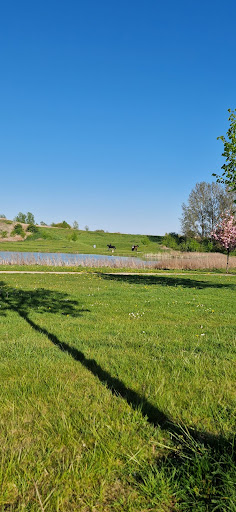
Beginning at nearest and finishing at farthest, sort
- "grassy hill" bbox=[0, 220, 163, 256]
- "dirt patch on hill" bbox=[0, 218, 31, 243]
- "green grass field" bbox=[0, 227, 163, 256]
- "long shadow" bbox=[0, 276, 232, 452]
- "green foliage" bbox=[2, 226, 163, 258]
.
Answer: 1. "long shadow" bbox=[0, 276, 232, 452]
2. "green grass field" bbox=[0, 227, 163, 256]
3. "grassy hill" bbox=[0, 220, 163, 256]
4. "green foliage" bbox=[2, 226, 163, 258]
5. "dirt patch on hill" bbox=[0, 218, 31, 243]

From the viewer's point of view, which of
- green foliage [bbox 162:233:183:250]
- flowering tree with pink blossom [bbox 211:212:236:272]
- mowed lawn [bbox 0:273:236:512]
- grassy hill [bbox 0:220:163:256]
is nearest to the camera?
mowed lawn [bbox 0:273:236:512]

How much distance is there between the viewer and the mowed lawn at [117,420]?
2.36 m

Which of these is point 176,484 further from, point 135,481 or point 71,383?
point 71,383

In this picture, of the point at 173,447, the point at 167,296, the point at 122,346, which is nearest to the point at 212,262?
the point at 167,296

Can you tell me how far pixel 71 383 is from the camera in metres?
4.14

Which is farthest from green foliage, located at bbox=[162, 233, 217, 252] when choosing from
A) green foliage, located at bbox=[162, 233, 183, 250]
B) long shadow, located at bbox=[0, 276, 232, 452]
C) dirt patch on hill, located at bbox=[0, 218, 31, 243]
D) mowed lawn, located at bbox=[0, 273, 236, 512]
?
mowed lawn, located at bbox=[0, 273, 236, 512]

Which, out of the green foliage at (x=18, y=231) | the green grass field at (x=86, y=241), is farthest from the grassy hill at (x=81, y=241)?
the green foliage at (x=18, y=231)

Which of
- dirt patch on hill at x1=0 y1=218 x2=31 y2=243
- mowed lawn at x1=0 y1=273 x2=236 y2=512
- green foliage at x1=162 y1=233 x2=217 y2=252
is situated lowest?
mowed lawn at x1=0 y1=273 x2=236 y2=512

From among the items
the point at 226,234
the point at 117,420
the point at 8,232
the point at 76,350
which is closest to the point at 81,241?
the point at 8,232

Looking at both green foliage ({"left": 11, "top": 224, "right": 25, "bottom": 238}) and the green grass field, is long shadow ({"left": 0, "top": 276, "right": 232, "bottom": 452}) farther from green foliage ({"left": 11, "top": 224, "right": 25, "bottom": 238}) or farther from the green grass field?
green foliage ({"left": 11, "top": 224, "right": 25, "bottom": 238})

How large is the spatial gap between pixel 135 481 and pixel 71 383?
1.84 meters

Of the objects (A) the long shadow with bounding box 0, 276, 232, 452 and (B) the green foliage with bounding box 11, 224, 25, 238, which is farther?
(B) the green foliage with bounding box 11, 224, 25, 238

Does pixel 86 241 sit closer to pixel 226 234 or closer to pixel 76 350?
pixel 226 234

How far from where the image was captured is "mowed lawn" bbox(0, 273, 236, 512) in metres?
2.36
